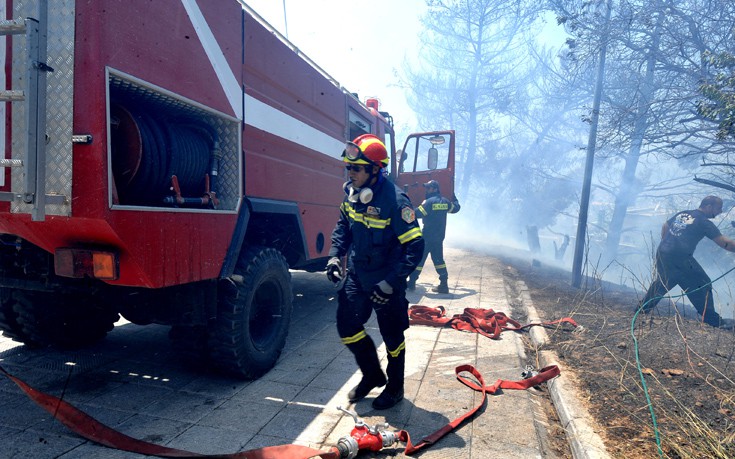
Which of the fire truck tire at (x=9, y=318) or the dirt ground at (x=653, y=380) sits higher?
the fire truck tire at (x=9, y=318)

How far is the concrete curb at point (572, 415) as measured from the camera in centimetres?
268

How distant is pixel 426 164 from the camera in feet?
29.1

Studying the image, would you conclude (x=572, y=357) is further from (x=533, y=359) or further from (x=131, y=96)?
(x=131, y=96)

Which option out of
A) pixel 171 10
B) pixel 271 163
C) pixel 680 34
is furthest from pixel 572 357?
pixel 680 34

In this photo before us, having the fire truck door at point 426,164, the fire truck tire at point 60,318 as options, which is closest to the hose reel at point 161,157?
the fire truck tire at point 60,318

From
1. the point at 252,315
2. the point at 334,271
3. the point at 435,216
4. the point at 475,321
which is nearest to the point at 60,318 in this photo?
the point at 252,315

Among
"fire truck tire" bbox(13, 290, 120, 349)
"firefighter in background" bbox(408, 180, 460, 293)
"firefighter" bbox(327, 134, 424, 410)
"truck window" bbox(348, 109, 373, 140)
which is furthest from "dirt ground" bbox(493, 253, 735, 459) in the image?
"fire truck tire" bbox(13, 290, 120, 349)

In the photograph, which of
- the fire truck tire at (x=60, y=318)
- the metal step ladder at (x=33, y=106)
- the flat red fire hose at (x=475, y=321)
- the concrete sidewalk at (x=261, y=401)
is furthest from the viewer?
the flat red fire hose at (x=475, y=321)

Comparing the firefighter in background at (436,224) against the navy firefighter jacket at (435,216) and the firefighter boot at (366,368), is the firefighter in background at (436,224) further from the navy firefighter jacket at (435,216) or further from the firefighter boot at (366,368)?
the firefighter boot at (366,368)

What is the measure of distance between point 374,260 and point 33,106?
6.76 ft

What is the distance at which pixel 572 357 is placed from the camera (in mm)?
4391

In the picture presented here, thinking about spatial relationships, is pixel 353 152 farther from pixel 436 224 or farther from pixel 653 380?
pixel 436 224

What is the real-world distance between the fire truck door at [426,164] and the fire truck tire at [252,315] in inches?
189

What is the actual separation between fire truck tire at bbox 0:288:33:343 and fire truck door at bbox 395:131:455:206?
5950 millimetres
